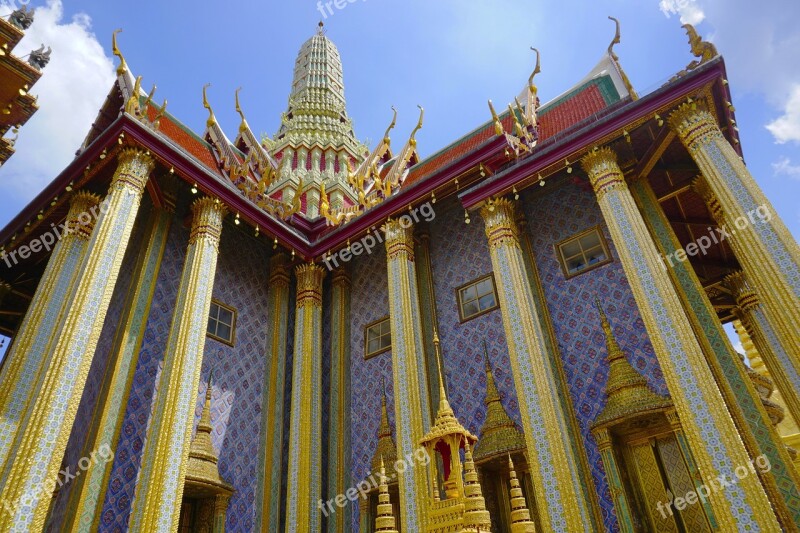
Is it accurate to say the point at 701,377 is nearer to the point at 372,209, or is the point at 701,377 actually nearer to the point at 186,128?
the point at 372,209

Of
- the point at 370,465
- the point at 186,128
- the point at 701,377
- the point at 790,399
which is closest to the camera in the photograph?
the point at 701,377

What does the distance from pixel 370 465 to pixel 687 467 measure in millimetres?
4856

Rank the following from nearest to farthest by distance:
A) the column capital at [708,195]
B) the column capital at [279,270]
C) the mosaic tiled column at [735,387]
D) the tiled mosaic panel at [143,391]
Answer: the mosaic tiled column at [735,387]
the tiled mosaic panel at [143,391]
the column capital at [708,195]
the column capital at [279,270]

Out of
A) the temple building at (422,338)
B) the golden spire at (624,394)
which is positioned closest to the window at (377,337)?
the temple building at (422,338)

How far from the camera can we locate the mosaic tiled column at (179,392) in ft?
22.4

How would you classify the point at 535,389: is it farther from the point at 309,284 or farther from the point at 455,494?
the point at 309,284

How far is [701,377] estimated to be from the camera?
6371mm

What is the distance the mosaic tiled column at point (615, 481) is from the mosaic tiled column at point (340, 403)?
4.23 m

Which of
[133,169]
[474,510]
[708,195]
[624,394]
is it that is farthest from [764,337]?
[133,169]

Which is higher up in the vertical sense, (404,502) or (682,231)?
(682,231)

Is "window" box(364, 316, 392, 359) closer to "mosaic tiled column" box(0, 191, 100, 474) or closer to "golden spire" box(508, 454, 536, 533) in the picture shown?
"mosaic tiled column" box(0, 191, 100, 474)

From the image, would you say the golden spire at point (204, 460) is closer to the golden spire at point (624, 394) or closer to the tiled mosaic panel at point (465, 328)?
the tiled mosaic panel at point (465, 328)

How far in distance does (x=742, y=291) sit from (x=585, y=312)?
573cm

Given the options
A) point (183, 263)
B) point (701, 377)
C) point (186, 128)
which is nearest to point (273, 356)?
point (183, 263)
